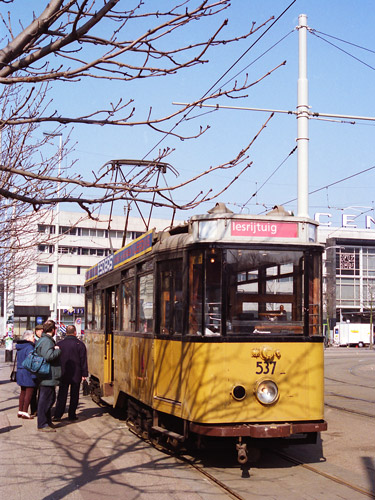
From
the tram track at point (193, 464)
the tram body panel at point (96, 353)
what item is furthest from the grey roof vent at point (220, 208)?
the tram body panel at point (96, 353)

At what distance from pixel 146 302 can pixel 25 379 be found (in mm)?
3638

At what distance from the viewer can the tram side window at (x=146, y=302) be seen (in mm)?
9562

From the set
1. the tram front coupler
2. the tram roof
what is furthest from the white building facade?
the tram front coupler

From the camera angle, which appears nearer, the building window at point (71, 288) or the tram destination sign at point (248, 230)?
the tram destination sign at point (248, 230)

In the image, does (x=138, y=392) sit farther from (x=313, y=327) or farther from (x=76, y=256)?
(x=76, y=256)

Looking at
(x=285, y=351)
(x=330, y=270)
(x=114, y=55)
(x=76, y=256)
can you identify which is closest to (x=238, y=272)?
(x=285, y=351)

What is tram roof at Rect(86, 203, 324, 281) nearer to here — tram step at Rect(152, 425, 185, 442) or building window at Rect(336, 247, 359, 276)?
tram step at Rect(152, 425, 185, 442)

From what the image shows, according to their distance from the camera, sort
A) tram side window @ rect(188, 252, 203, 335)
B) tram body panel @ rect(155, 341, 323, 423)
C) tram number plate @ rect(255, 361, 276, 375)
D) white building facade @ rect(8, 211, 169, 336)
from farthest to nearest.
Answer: white building facade @ rect(8, 211, 169, 336), tram side window @ rect(188, 252, 203, 335), tram number plate @ rect(255, 361, 276, 375), tram body panel @ rect(155, 341, 323, 423)

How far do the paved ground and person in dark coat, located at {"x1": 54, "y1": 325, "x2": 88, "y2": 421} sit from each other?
730 millimetres

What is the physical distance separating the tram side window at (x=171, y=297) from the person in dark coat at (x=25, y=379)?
4.03 m

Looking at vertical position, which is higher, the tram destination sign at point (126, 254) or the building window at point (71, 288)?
the building window at point (71, 288)

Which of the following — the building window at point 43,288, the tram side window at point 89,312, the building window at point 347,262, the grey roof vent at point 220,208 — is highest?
the building window at point 347,262

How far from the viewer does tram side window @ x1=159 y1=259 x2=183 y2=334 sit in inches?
342

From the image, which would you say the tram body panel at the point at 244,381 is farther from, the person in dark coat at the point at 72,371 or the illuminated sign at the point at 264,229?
the person in dark coat at the point at 72,371
